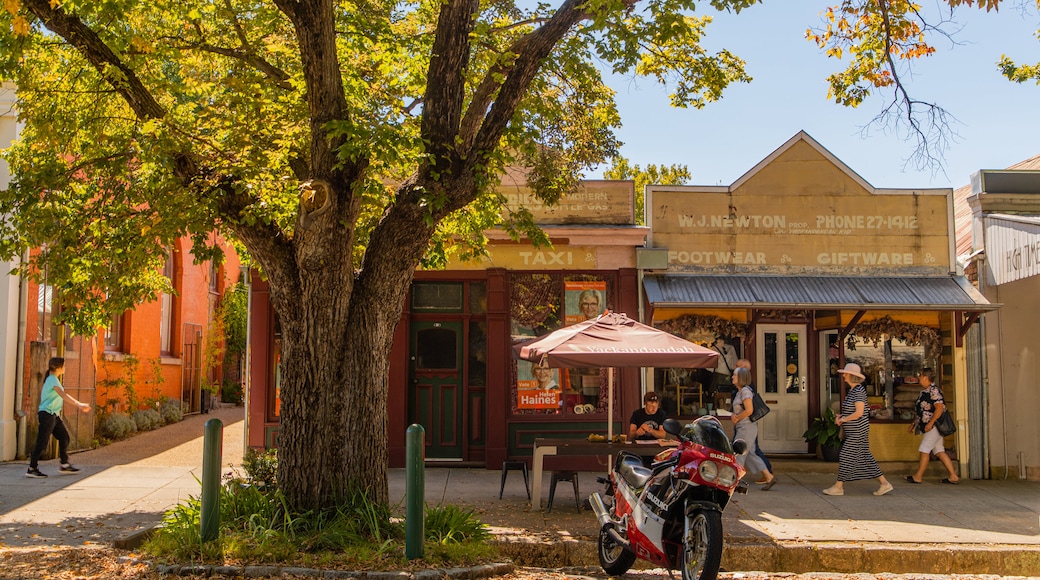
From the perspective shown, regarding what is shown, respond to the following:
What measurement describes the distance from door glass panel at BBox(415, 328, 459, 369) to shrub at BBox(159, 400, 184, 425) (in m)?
7.71

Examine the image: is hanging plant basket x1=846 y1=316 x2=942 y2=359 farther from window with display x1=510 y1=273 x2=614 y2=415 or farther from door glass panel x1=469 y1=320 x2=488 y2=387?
door glass panel x1=469 y1=320 x2=488 y2=387

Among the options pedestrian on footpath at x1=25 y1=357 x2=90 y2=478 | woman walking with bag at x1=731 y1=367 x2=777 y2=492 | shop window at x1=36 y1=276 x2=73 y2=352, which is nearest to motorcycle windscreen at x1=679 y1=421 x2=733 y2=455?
woman walking with bag at x1=731 y1=367 x2=777 y2=492

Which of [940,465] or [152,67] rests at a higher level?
[152,67]

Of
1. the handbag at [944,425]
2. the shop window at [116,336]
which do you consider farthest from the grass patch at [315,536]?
the shop window at [116,336]

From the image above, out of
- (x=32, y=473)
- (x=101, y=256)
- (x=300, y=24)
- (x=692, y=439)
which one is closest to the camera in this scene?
(x=692, y=439)

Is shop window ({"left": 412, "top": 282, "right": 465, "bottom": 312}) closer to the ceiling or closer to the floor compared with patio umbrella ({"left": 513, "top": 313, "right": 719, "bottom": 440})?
closer to the ceiling

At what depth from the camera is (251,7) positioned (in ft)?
35.3

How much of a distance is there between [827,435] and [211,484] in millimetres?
9448

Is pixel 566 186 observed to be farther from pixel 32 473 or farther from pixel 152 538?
pixel 32 473

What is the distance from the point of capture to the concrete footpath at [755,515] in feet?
28.6

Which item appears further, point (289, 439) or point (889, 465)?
point (889, 465)

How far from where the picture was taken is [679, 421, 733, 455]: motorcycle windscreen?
679 cm

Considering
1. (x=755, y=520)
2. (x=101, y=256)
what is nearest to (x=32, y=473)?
(x=101, y=256)

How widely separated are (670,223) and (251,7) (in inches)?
275
